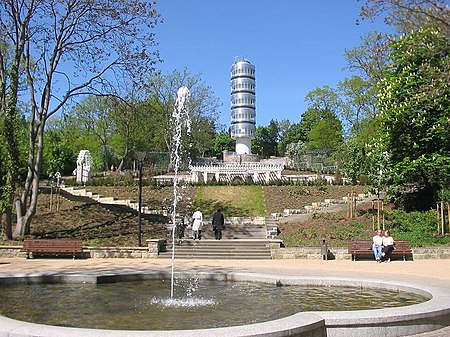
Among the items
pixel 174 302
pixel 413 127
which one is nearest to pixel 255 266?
pixel 174 302

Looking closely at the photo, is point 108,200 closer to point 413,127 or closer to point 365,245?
point 365,245

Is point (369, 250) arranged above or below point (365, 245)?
below

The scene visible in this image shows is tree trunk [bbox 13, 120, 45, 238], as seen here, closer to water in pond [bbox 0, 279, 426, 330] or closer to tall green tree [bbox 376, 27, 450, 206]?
water in pond [bbox 0, 279, 426, 330]

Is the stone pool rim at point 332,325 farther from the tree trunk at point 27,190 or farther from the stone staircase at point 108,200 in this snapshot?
the stone staircase at point 108,200

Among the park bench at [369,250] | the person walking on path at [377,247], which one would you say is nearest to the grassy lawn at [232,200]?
the park bench at [369,250]

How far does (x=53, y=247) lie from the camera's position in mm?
19953

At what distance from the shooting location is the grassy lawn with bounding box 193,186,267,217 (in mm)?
32125

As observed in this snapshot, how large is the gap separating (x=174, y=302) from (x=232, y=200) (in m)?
25.0

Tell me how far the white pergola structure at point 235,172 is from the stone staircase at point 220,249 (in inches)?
1089

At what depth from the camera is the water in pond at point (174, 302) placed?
8.59m

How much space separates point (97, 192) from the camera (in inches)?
1451

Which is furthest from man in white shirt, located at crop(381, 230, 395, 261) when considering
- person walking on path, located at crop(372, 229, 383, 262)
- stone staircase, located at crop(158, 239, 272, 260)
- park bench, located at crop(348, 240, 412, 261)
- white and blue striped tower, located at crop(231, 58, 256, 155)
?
white and blue striped tower, located at crop(231, 58, 256, 155)

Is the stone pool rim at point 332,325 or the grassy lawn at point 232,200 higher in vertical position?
the grassy lawn at point 232,200

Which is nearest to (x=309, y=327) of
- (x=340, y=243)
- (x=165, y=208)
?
(x=340, y=243)
